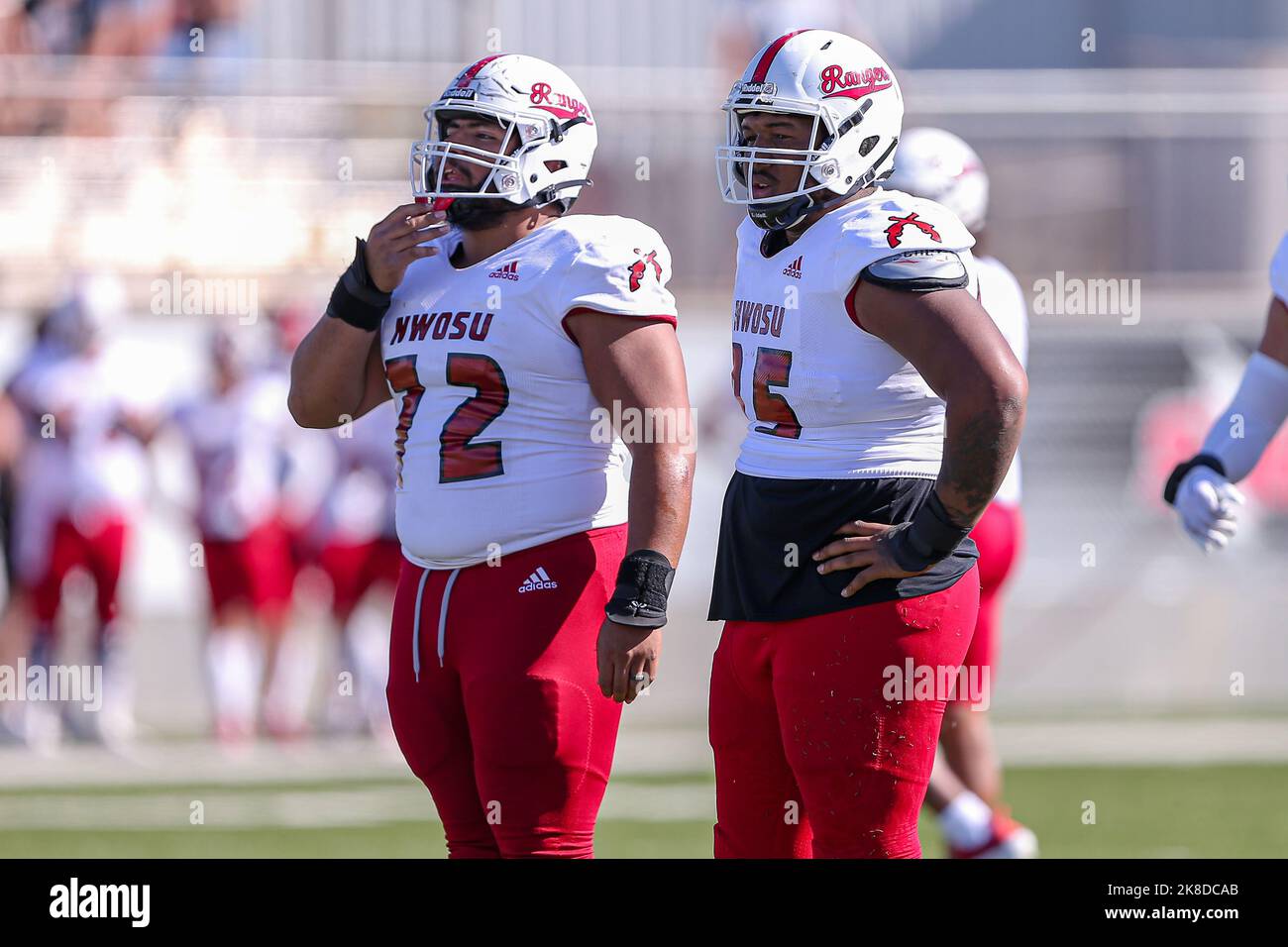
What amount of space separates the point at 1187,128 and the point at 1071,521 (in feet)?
8.44

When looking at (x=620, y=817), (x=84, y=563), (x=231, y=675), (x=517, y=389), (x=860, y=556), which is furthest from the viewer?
(x=84, y=563)

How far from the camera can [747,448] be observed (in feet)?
11.6

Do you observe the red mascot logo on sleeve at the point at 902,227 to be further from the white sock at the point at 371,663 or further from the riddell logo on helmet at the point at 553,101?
the white sock at the point at 371,663

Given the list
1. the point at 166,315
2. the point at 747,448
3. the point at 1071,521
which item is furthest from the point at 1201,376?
the point at 747,448

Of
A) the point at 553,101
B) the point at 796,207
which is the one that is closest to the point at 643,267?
the point at 796,207

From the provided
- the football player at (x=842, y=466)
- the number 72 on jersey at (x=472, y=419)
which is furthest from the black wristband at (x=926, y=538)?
the number 72 on jersey at (x=472, y=419)

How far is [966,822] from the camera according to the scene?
190 inches

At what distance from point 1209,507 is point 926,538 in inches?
47.0

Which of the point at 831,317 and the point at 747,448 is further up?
the point at 831,317

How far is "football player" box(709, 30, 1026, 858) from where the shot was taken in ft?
10.6

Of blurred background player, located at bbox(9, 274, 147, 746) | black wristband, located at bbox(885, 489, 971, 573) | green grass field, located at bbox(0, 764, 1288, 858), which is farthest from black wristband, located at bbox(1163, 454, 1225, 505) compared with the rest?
blurred background player, located at bbox(9, 274, 147, 746)

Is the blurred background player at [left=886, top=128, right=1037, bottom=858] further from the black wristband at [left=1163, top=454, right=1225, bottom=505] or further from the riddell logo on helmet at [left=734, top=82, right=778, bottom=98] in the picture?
the riddell logo on helmet at [left=734, top=82, right=778, bottom=98]

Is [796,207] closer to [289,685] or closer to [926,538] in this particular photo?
[926,538]
